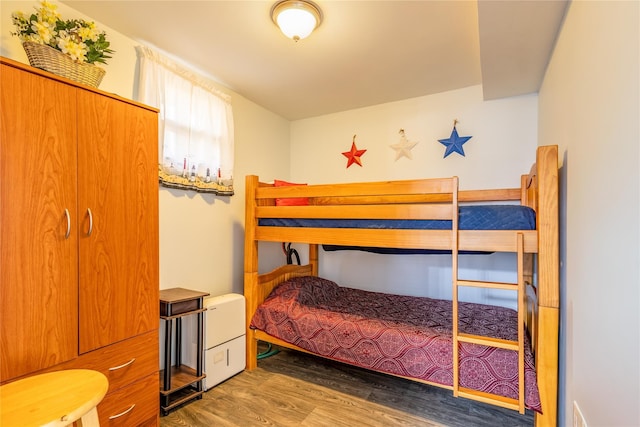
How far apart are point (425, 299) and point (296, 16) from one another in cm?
251

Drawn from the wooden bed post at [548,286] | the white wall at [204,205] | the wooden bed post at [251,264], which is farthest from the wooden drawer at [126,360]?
the wooden bed post at [548,286]

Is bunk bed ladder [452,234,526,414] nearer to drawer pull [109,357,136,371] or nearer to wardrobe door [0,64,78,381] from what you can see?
drawer pull [109,357,136,371]

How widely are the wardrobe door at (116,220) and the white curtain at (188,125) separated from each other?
1.83 feet

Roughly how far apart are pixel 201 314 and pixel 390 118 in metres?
2.64

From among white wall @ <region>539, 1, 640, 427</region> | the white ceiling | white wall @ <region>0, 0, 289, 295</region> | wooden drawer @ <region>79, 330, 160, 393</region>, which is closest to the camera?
white wall @ <region>539, 1, 640, 427</region>

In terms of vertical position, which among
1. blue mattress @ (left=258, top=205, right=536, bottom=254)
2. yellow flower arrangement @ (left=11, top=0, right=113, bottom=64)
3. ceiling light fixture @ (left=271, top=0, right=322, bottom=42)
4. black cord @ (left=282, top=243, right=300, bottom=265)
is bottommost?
black cord @ (left=282, top=243, right=300, bottom=265)

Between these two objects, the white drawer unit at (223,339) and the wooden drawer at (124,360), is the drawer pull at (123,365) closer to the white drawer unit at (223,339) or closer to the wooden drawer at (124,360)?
the wooden drawer at (124,360)

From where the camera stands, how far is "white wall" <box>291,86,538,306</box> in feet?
9.04

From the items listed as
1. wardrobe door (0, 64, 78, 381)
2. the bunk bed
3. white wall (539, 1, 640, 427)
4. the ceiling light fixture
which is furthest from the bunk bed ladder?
wardrobe door (0, 64, 78, 381)

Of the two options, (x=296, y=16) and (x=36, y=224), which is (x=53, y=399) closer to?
(x=36, y=224)

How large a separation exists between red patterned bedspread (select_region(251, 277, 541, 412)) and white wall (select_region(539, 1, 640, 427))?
337 millimetres

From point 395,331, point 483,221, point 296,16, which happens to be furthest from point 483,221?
point 296,16

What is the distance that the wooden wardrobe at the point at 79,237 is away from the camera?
1.24 metres

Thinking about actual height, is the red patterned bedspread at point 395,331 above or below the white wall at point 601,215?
below
